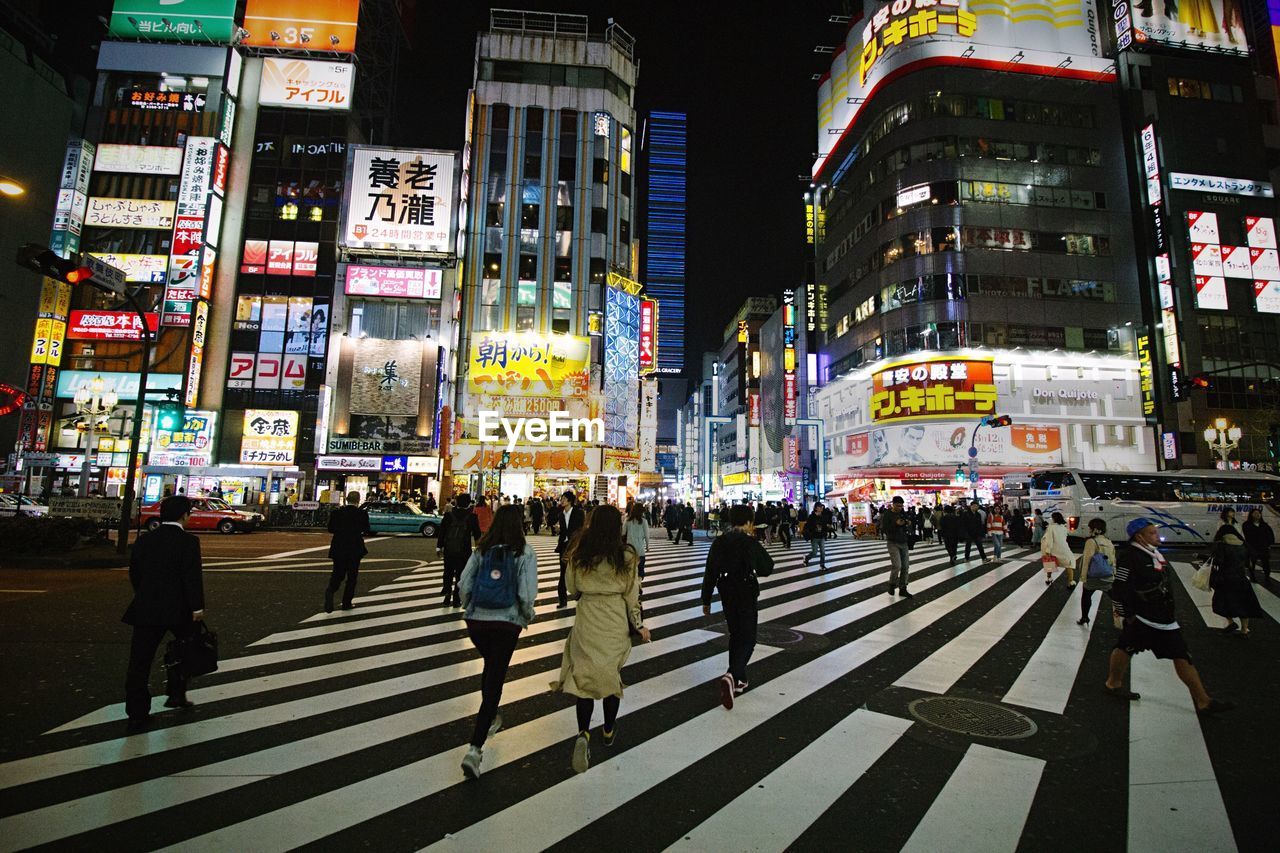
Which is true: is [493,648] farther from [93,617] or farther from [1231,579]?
[1231,579]

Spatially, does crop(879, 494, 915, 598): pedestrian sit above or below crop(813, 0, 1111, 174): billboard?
below

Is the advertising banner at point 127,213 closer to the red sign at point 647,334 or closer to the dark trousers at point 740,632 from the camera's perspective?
the red sign at point 647,334

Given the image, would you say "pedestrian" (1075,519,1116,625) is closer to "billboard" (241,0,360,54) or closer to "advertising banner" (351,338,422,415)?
"advertising banner" (351,338,422,415)

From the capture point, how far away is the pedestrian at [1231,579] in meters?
7.19

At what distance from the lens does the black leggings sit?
156 inches

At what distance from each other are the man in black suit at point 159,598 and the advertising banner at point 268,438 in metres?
36.0

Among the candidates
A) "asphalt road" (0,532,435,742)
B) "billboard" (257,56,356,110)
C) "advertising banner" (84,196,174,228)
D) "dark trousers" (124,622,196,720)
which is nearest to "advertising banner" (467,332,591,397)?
"billboard" (257,56,356,110)

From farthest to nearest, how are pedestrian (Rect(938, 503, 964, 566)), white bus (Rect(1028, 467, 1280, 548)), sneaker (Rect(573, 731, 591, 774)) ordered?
white bus (Rect(1028, 467, 1280, 548)), pedestrian (Rect(938, 503, 964, 566)), sneaker (Rect(573, 731, 591, 774))

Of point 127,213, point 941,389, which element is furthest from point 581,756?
point 127,213

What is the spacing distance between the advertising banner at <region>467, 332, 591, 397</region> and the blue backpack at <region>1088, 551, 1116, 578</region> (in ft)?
103

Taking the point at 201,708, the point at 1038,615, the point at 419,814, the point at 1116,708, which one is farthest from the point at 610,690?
the point at 1038,615

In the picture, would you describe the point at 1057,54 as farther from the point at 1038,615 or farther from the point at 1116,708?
the point at 1116,708

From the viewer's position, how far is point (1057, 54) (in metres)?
40.8

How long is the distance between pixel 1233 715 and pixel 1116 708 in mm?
841
